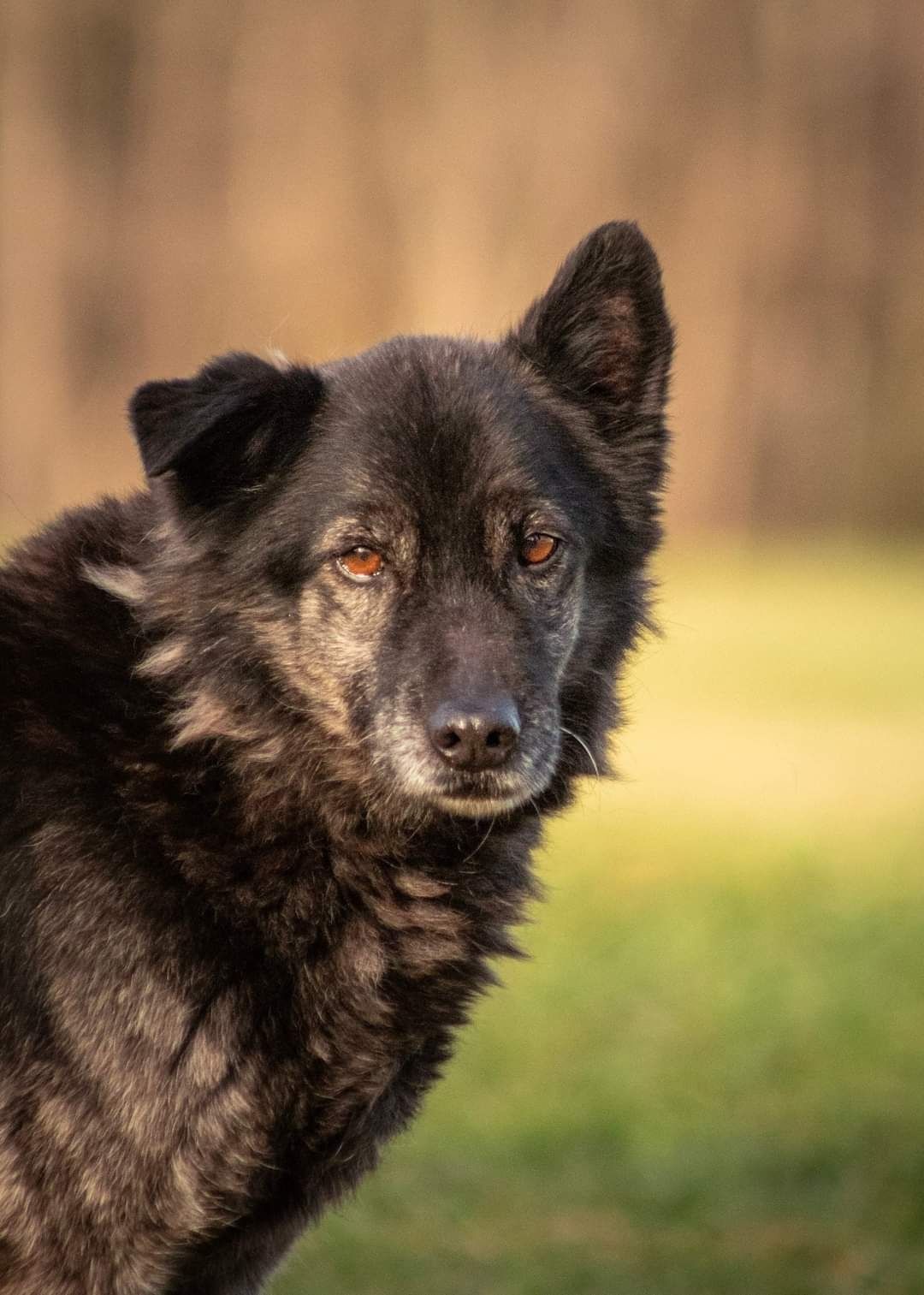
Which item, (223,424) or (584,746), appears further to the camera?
(584,746)

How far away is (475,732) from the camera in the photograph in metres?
3.86

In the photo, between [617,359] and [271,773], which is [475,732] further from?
[617,359]

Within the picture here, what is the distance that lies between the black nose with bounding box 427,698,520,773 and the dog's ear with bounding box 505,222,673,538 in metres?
0.87

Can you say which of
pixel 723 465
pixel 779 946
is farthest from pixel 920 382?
pixel 779 946

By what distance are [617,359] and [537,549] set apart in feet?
2.24

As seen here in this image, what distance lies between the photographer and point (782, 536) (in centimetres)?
3222

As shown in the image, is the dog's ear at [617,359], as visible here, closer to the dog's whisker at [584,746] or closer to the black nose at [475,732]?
the dog's whisker at [584,746]

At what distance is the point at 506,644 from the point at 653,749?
11.5m

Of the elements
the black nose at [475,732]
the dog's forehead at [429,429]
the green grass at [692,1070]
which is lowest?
the green grass at [692,1070]

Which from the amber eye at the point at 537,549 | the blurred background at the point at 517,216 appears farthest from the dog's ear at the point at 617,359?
the blurred background at the point at 517,216

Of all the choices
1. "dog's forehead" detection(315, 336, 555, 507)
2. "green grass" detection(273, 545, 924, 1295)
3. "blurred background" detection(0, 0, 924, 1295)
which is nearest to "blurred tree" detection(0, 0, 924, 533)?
"blurred background" detection(0, 0, 924, 1295)

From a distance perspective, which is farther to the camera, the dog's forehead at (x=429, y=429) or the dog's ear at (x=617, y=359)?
the dog's ear at (x=617, y=359)

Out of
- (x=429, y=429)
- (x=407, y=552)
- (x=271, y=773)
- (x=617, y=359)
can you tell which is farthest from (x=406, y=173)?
(x=271, y=773)

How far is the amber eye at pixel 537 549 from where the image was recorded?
4168mm
